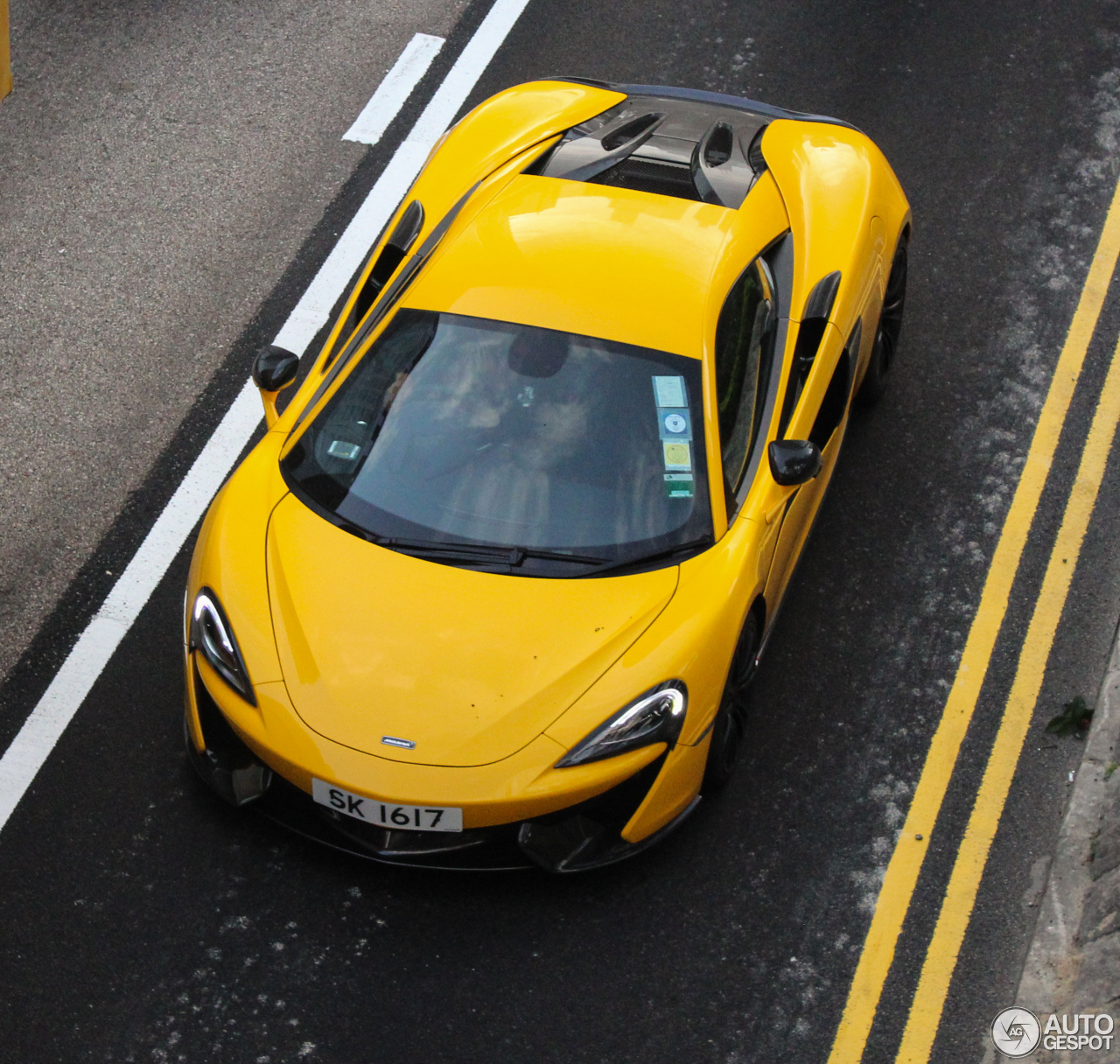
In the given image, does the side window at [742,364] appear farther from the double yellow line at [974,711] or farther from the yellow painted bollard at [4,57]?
the yellow painted bollard at [4,57]

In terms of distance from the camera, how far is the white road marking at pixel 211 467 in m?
5.52

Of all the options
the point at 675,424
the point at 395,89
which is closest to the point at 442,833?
the point at 675,424

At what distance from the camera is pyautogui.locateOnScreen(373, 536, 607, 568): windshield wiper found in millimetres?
4914

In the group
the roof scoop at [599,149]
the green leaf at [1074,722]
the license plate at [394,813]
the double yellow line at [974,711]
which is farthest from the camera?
the roof scoop at [599,149]

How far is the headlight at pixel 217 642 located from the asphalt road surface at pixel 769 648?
69 centimetres

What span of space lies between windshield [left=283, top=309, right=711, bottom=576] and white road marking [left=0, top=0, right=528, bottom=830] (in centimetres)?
120

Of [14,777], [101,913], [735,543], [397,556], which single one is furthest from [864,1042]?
[14,777]

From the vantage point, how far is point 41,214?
25.7 feet

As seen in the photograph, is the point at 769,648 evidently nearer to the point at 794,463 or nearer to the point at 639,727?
the point at 794,463

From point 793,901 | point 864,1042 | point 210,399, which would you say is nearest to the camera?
point 864,1042

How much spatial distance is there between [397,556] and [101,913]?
5.20 feet

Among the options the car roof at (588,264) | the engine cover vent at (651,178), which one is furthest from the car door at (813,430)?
the engine cover vent at (651,178)

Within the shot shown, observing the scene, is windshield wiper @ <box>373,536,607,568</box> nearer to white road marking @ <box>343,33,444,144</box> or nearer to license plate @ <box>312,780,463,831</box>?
license plate @ <box>312,780,463,831</box>

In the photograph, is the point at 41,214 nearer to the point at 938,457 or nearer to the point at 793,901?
the point at 938,457
